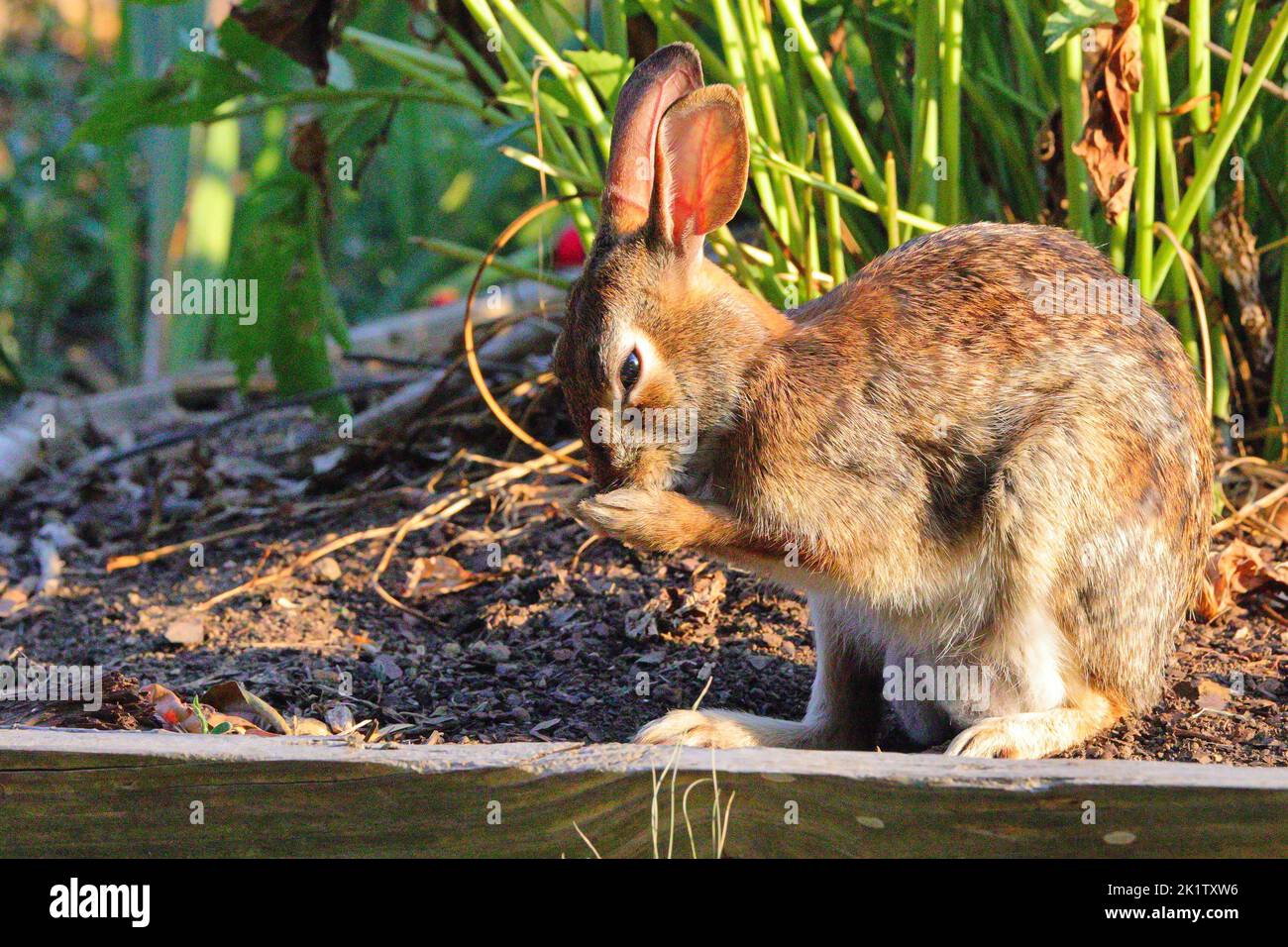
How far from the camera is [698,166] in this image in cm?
338

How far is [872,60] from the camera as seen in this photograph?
4.68m

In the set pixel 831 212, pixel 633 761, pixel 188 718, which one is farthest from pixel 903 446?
pixel 188 718

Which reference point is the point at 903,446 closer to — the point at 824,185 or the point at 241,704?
the point at 824,185

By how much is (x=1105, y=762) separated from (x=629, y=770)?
0.88m

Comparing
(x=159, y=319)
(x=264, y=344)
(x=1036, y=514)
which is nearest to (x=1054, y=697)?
(x=1036, y=514)

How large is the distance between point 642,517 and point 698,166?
0.80m

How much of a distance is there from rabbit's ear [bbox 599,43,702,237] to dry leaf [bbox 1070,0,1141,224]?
1.13 m

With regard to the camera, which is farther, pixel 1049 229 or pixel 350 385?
pixel 350 385

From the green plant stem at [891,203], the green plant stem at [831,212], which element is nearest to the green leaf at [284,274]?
the green plant stem at [831,212]

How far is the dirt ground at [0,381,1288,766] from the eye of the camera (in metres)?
3.71

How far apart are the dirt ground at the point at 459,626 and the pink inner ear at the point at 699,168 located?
4.01 ft

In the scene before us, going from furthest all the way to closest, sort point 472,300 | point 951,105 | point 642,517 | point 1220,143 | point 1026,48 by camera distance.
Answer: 1. point 472,300
2. point 1026,48
3. point 951,105
4. point 1220,143
5. point 642,517

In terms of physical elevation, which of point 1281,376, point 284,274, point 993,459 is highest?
point 284,274

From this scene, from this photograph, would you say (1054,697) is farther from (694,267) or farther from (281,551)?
(281,551)
